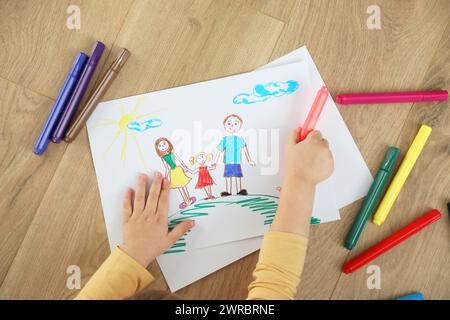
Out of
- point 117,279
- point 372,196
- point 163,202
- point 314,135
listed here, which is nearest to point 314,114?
point 314,135

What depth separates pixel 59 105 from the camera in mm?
594

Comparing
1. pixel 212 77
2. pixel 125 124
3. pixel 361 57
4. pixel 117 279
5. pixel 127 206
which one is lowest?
pixel 117 279

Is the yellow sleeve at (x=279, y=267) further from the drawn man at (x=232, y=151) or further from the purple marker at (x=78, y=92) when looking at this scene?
the purple marker at (x=78, y=92)

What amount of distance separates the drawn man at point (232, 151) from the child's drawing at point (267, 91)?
0.03 meters

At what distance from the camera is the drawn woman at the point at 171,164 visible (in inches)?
23.9

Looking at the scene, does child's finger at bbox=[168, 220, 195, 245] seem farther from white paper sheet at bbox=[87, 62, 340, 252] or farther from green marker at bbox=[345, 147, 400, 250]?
green marker at bbox=[345, 147, 400, 250]

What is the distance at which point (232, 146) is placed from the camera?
610 millimetres

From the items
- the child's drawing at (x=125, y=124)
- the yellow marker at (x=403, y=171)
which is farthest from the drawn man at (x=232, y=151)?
the yellow marker at (x=403, y=171)

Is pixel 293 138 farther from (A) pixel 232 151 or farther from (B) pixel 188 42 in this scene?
(B) pixel 188 42

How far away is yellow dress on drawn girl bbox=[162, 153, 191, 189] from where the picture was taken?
2.00ft

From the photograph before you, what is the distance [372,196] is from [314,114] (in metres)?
0.15

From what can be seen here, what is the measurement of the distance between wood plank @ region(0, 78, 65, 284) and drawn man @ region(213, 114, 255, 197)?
242mm

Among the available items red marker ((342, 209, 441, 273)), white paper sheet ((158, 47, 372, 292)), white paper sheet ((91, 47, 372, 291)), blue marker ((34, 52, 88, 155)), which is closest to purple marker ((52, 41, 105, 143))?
blue marker ((34, 52, 88, 155))
